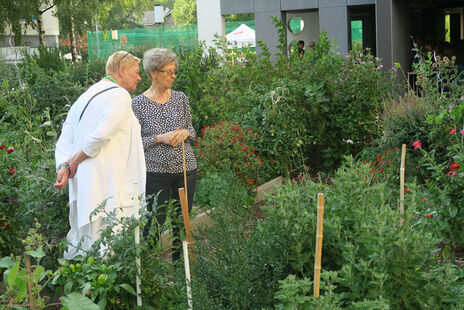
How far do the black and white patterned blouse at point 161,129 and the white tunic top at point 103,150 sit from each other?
0.42 meters

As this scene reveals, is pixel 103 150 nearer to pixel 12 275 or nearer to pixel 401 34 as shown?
pixel 12 275

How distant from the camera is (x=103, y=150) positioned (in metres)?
3.92

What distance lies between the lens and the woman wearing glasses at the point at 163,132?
4.45 meters

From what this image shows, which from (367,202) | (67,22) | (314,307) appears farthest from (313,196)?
(67,22)

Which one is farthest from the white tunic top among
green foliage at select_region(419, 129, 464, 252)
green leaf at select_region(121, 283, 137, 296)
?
green foliage at select_region(419, 129, 464, 252)

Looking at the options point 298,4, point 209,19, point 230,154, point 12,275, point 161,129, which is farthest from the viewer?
point 209,19

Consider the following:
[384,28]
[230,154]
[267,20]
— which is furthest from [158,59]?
[267,20]

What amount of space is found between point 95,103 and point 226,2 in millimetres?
18578

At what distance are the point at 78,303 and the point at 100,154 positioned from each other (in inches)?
49.5

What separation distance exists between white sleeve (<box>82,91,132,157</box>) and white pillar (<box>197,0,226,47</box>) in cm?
1951

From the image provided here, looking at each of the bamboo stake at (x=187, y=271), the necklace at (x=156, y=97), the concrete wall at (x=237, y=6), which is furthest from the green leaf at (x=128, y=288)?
the concrete wall at (x=237, y=6)

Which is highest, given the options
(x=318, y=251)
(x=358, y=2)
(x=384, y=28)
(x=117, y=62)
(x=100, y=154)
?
(x=358, y=2)

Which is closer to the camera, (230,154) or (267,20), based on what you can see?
(230,154)

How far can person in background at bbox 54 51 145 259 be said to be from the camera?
3854 mm
